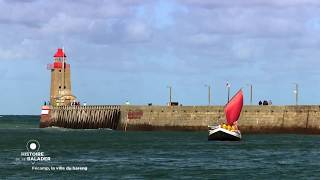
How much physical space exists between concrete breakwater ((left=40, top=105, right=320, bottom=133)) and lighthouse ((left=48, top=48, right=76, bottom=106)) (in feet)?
9.21

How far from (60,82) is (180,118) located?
37.5m

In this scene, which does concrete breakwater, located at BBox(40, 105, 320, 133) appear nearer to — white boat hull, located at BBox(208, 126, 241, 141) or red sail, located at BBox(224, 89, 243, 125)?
red sail, located at BBox(224, 89, 243, 125)

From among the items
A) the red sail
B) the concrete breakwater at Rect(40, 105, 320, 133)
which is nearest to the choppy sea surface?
the red sail

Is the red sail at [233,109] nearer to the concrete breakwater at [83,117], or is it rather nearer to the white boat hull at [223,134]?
the white boat hull at [223,134]

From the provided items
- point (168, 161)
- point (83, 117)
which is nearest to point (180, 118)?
point (83, 117)

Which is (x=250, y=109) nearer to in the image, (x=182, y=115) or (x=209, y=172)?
(x=182, y=115)

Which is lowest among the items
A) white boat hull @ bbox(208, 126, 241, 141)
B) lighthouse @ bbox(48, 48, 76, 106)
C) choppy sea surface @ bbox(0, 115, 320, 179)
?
choppy sea surface @ bbox(0, 115, 320, 179)

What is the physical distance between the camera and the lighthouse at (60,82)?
535ft

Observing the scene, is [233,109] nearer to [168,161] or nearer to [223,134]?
[223,134]

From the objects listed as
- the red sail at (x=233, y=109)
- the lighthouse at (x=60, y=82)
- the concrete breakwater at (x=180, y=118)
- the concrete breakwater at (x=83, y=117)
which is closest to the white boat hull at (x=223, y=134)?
the red sail at (x=233, y=109)

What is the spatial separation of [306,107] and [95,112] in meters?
46.8

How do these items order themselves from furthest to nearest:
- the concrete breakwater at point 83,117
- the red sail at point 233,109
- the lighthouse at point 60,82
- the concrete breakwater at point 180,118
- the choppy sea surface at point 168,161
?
1. the lighthouse at point 60,82
2. the concrete breakwater at point 83,117
3. the concrete breakwater at point 180,118
4. the red sail at point 233,109
5. the choppy sea surface at point 168,161

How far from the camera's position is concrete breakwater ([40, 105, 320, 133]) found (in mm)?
117188

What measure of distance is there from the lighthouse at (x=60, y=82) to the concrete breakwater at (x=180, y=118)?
9.21 feet
